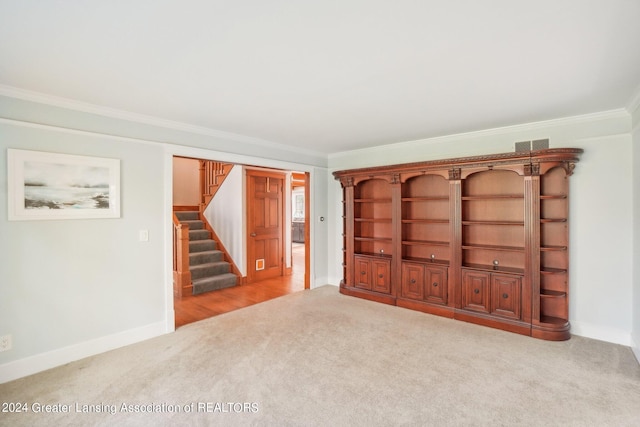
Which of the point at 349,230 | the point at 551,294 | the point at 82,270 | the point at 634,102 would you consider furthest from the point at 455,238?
the point at 82,270

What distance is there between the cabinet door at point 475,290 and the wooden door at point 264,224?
381 cm

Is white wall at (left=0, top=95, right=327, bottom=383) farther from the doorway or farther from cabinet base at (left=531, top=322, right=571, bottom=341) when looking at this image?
cabinet base at (left=531, top=322, right=571, bottom=341)

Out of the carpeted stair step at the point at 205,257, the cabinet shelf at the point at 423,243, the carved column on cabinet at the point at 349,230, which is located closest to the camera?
the cabinet shelf at the point at 423,243

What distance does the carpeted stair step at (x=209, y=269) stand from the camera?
5754 millimetres

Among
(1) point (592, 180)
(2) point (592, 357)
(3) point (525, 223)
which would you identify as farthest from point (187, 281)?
(1) point (592, 180)

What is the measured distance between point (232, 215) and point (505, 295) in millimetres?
4725

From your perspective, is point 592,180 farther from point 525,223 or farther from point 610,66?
point 610,66

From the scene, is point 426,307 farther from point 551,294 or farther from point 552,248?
point 552,248

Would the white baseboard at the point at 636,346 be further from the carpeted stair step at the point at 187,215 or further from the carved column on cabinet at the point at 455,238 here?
the carpeted stair step at the point at 187,215

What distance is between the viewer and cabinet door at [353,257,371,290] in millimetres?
4969

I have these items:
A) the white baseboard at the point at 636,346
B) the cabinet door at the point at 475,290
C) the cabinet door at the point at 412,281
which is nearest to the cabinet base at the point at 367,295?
the cabinet door at the point at 412,281

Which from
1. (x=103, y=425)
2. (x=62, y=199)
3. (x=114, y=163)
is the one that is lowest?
(x=103, y=425)

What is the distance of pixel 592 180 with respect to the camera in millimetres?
3471

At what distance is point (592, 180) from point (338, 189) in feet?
11.3
